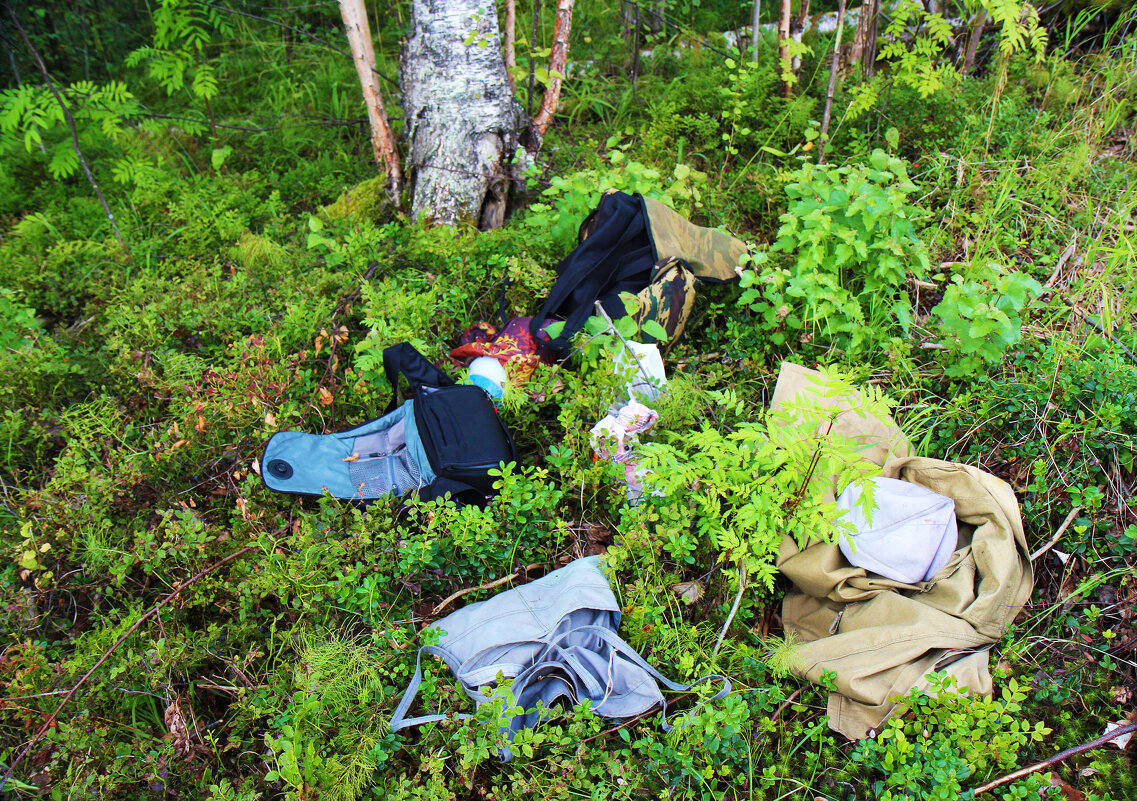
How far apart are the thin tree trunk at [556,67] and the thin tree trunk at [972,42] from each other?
8.30 feet

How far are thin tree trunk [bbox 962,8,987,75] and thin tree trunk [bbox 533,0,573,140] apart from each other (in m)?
2.53

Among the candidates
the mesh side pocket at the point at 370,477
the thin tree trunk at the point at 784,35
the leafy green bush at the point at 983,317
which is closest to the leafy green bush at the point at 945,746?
the leafy green bush at the point at 983,317

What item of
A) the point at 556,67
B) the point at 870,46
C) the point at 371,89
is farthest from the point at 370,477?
the point at 870,46

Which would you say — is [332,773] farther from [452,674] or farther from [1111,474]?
[1111,474]

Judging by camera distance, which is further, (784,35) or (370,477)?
(784,35)

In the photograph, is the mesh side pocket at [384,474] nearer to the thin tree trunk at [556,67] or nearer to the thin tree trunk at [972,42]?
the thin tree trunk at [556,67]

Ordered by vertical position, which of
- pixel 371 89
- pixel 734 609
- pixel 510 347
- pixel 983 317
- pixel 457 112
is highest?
pixel 371 89

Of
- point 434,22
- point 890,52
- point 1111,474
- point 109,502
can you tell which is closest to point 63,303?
point 109,502

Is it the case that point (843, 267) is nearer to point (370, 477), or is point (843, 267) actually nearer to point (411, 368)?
point (411, 368)

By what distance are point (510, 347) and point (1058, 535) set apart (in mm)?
2239

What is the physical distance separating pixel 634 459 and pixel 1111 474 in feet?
5.62

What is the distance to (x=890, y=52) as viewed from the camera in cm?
362

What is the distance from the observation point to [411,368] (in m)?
2.84

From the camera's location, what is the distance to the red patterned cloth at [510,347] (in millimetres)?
2916
